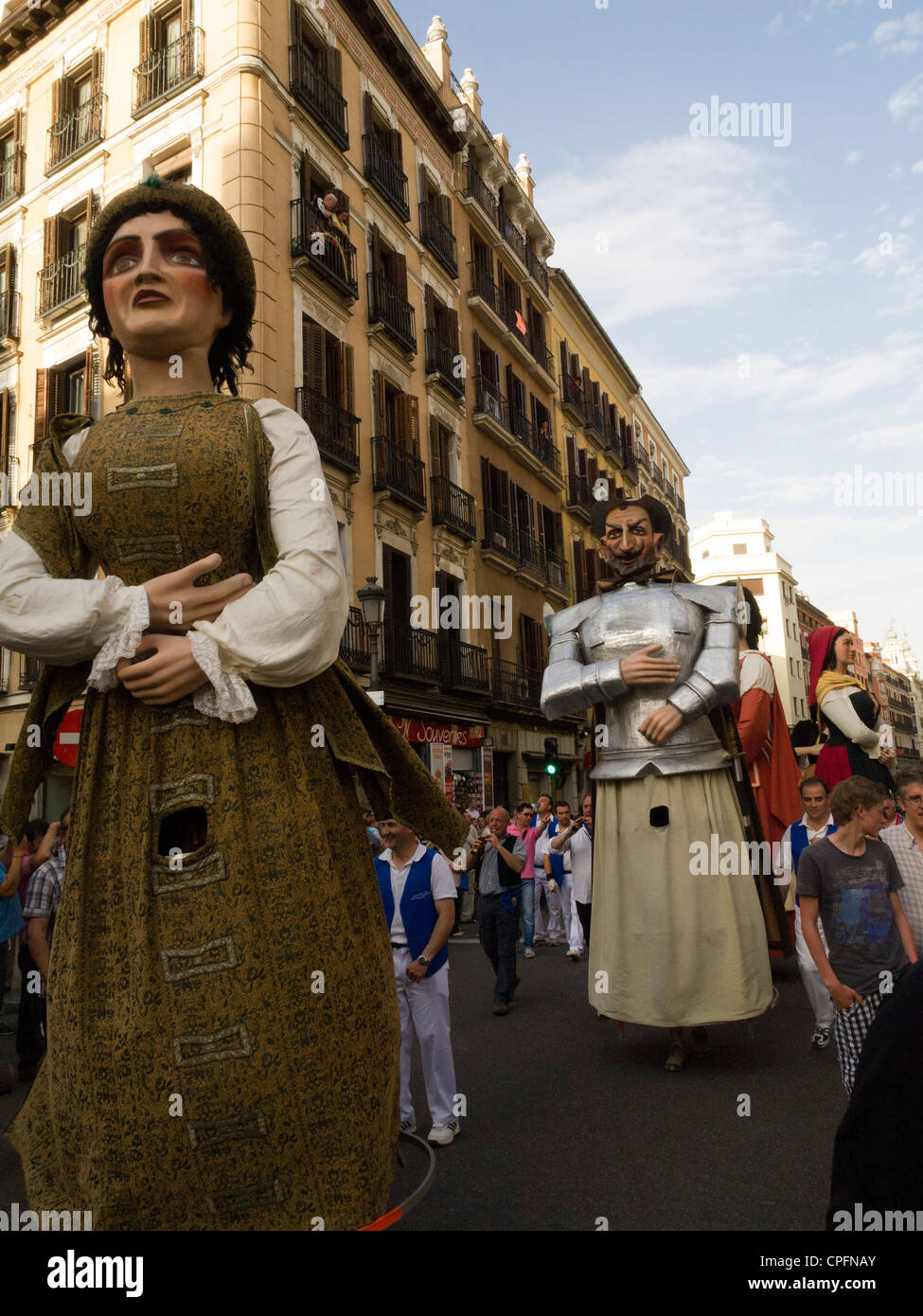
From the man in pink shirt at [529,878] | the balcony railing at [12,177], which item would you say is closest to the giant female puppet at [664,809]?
the man in pink shirt at [529,878]

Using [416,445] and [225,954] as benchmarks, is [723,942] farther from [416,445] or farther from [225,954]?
[416,445]

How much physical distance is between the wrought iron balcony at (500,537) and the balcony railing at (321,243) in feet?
22.8

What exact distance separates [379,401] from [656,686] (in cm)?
1534

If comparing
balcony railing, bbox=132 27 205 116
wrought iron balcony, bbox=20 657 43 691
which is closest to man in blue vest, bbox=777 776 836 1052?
wrought iron balcony, bbox=20 657 43 691

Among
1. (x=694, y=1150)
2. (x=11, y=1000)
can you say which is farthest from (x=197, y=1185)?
(x=11, y=1000)

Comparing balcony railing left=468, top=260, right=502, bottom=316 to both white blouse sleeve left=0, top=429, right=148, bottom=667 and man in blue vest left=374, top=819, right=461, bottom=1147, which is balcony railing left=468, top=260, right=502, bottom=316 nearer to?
man in blue vest left=374, top=819, right=461, bottom=1147

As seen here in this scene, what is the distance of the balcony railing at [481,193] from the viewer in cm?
2427

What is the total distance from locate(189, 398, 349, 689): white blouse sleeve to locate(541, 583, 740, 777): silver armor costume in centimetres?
279

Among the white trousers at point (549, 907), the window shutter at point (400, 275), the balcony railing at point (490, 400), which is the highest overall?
the window shutter at point (400, 275)

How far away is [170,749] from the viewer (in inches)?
80.5

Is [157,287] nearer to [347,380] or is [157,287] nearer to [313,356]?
[313,356]

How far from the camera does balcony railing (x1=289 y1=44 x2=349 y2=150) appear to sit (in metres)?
16.9

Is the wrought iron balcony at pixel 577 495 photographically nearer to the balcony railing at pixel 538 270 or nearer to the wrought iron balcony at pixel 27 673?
the balcony railing at pixel 538 270

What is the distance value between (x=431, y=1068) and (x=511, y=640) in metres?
20.3
